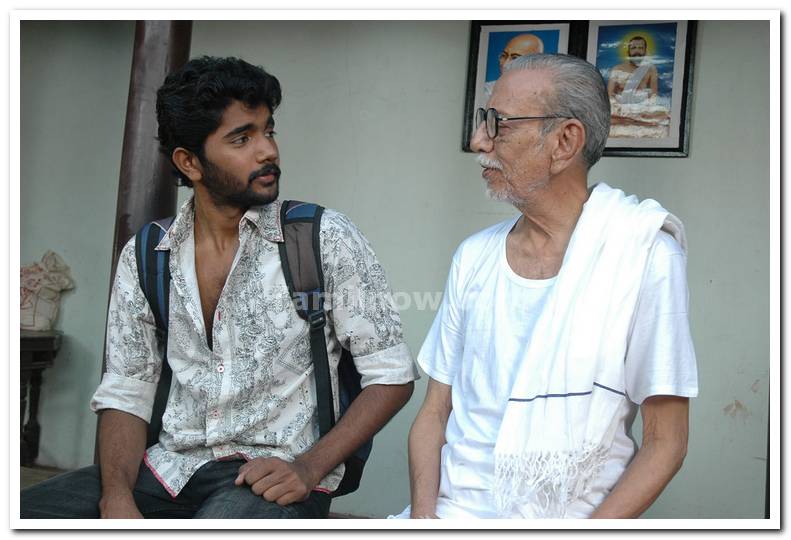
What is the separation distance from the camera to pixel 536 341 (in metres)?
2.24

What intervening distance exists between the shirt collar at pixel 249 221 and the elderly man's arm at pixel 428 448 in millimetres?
693

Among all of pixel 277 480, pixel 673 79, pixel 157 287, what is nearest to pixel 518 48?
pixel 673 79

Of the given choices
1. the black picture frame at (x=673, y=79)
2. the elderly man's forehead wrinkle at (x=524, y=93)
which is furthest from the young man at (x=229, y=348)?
the black picture frame at (x=673, y=79)

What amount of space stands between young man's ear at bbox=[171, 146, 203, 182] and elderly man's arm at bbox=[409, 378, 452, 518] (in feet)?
3.35

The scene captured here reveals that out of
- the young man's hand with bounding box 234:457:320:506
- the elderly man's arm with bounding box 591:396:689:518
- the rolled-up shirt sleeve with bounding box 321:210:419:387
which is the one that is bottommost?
the young man's hand with bounding box 234:457:320:506

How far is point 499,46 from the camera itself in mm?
4234

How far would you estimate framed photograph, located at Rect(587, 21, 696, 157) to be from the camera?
3975 millimetres

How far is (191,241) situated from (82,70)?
2.57 meters

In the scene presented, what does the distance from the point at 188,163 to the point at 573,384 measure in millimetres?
1464

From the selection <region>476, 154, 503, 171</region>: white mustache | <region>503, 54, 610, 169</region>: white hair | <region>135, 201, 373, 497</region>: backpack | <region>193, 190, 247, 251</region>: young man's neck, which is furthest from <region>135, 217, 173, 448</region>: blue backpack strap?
<region>503, 54, 610, 169</region>: white hair

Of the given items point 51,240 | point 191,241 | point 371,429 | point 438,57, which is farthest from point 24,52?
point 371,429

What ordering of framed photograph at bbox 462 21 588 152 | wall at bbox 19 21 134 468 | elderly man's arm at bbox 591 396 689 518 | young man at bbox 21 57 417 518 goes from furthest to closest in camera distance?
→ wall at bbox 19 21 134 468 < framed photograph at bbox 462 21 588 152 < young man at bbox 21 57 417 518 < elderly man's arm at bbox 591 396 689 518

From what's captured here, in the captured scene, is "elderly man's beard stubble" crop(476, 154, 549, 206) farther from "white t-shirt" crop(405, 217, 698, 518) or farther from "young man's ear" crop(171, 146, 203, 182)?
"young man's ear" crop(171, 146, 203, 182)

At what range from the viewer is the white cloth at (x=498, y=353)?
2.17 metres
